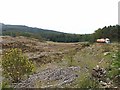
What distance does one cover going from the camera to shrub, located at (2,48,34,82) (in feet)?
36.8

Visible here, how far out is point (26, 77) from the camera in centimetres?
1131

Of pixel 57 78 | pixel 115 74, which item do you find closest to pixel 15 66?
pixel 57 78

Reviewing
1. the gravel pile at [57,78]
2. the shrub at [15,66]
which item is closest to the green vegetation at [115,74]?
the gravel pile at [57,78]

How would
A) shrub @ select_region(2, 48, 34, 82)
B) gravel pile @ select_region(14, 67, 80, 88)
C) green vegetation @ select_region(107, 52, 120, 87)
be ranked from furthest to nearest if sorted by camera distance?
1. shrub @ select_region(2, 48, 34, 82)
2. gravel pile @ select_region(14, 67, 80, 88)
3. green vegetation @ select_region(107, 52, 120, 87)

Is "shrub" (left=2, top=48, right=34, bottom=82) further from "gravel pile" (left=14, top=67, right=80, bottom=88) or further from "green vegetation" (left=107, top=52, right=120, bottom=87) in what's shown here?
Answer: "green vegetation" (left=107, top=52, right=120, bottom=87)

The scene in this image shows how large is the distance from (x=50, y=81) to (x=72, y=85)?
1352 mm

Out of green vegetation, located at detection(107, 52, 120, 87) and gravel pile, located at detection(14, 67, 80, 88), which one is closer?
green vegetation, located at detection(107, 52, 120, 87)

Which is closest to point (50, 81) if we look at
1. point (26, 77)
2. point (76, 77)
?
point (76, 77)

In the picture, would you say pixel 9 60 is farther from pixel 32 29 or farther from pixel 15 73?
pixel 32 29

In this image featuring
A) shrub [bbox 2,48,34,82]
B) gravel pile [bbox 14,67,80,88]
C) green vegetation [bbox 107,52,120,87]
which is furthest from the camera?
shrub [bbox 2,48,34,82]

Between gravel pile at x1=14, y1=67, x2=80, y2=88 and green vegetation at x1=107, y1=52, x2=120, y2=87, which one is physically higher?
green vegetation at x1=107, y1=52, x2=120, y2=87

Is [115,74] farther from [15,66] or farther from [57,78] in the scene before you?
[15,66]

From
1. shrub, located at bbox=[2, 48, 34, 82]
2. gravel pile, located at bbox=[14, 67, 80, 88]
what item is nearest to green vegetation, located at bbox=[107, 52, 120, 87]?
gravel pile, located at bbox=[14, 67, 80, 88]

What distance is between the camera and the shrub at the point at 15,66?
36.8 ft
